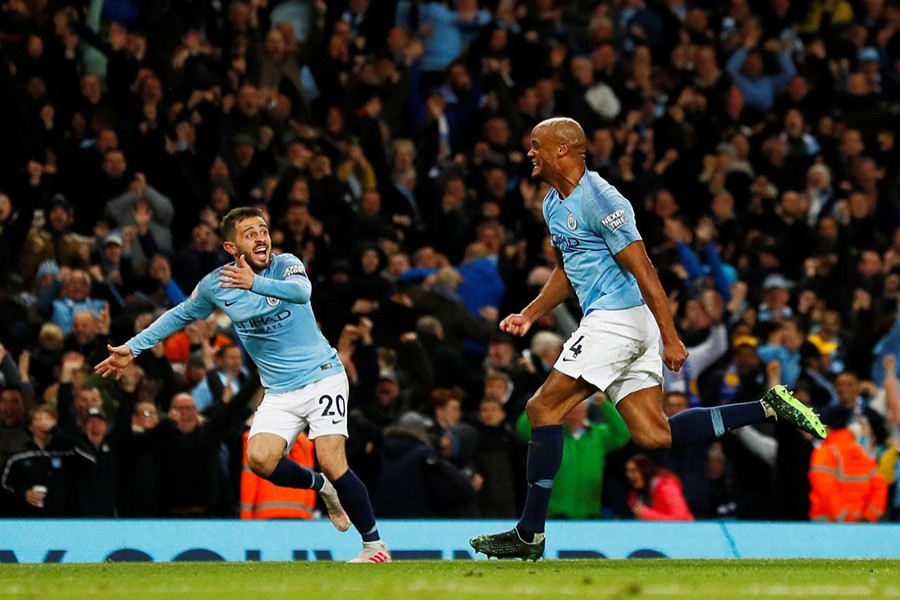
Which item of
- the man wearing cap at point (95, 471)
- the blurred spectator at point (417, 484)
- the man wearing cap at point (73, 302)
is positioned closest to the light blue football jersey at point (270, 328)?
the man wearing cap at point (95, 471)

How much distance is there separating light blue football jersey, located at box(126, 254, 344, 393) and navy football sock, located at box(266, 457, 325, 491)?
0.46 meters

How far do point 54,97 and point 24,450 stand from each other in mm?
4787

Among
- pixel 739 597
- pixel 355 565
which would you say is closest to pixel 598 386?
pixel 355 565

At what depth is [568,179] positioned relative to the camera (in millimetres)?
9852

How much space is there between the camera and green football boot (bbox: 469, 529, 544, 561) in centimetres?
969

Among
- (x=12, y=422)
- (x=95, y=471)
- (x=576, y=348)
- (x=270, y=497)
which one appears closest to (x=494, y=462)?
(x=270, y=497)

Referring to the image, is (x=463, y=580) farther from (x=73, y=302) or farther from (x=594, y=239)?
(x=73, y=302)

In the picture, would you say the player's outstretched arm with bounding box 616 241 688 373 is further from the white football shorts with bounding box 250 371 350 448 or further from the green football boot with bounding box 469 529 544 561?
the white football shorts with bounding box 250 371 350 448

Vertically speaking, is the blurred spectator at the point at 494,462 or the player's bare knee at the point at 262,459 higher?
the player's bare knee at the point at 262,459

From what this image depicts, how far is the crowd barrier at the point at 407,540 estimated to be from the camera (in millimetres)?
12000

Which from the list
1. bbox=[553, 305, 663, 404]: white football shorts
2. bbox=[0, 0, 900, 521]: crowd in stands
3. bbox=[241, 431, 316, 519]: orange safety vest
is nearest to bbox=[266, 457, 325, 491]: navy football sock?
bbox=[553, 305, 663, 404]: white football shorts

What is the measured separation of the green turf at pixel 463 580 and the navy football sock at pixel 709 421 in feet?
2.38

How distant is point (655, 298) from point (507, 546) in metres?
1.60

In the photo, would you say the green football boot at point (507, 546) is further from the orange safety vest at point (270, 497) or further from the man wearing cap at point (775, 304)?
the man wearing cap at point (775, 304)
